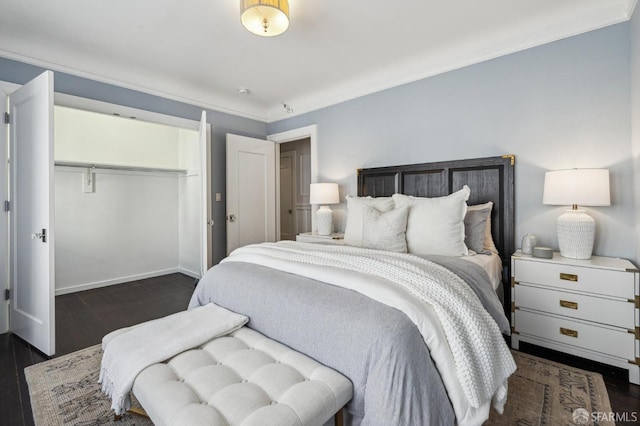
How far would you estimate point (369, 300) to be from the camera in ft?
4.52

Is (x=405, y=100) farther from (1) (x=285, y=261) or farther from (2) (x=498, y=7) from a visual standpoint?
(1) (x=285, y=261)

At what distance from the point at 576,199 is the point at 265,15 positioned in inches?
97.0

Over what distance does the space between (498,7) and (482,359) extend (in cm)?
251

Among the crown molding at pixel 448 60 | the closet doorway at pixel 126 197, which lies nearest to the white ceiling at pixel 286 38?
the crown molding at pixel 448 60

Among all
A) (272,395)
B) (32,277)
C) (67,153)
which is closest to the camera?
(272,395)

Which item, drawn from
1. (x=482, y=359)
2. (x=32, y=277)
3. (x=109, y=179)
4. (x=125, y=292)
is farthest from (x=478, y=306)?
(x=109, y=179)

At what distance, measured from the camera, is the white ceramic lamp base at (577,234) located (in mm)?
2164

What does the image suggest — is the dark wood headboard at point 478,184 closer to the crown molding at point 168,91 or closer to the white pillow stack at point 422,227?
the white pillow stack at point 422,227

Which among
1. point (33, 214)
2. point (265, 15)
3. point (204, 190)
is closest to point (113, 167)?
point (204, 190)

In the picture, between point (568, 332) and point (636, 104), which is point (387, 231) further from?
point (636, 104)

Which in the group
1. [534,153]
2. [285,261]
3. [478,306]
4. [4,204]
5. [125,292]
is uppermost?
[534,153]

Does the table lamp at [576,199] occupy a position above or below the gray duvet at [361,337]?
above

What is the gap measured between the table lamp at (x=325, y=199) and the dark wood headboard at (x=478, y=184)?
63cm

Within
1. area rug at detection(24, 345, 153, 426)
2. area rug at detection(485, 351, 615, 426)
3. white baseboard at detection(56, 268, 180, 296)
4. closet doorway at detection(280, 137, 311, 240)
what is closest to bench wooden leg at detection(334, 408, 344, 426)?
area rug at detection(485, 351, 615, 426)
